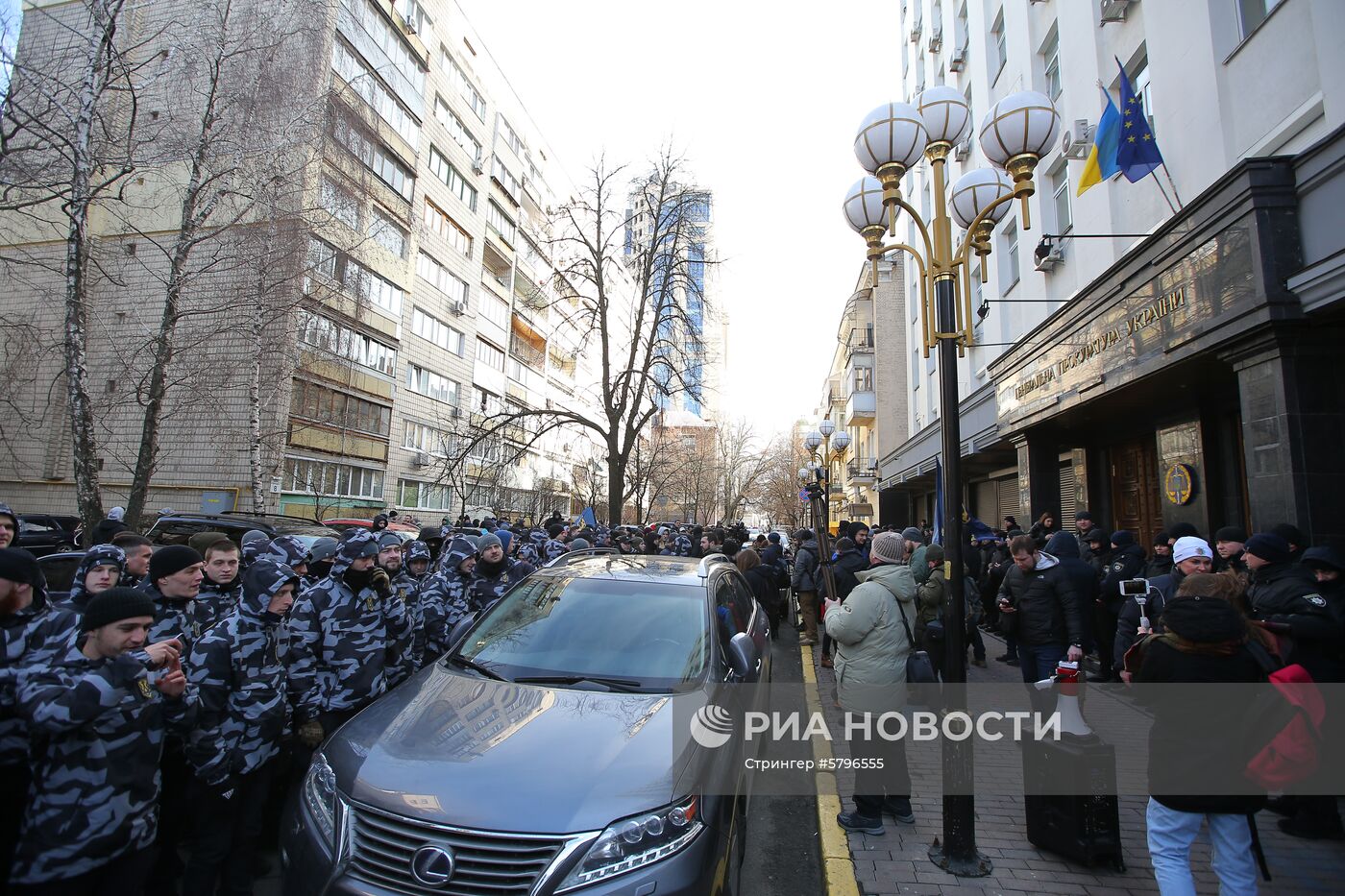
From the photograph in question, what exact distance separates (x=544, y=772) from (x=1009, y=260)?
1631 cm

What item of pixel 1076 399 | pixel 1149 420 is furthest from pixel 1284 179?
pixel 1149 420

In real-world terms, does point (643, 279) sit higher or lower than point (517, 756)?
higher

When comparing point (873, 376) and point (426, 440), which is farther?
point (873, 376)

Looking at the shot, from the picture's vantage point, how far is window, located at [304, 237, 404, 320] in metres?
17.3

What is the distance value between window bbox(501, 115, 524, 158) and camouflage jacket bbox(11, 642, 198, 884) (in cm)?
4178

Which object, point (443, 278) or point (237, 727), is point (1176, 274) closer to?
point (237, 727)

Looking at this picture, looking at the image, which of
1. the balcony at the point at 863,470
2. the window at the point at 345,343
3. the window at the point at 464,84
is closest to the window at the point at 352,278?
the window at the point at 345,343

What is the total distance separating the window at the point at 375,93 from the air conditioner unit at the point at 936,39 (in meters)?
18.7

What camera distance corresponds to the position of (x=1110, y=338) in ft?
30.8

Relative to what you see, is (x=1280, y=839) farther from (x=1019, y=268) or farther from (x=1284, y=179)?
(x=1019, y=268)

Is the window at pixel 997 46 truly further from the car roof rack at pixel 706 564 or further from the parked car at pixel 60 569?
the parked car at pixel 60 569

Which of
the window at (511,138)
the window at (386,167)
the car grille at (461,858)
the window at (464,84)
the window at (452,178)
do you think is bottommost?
the car grille at (461,858)

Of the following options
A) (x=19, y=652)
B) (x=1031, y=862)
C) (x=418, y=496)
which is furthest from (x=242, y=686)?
(x=418, y=496)

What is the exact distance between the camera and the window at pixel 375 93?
926 inches
